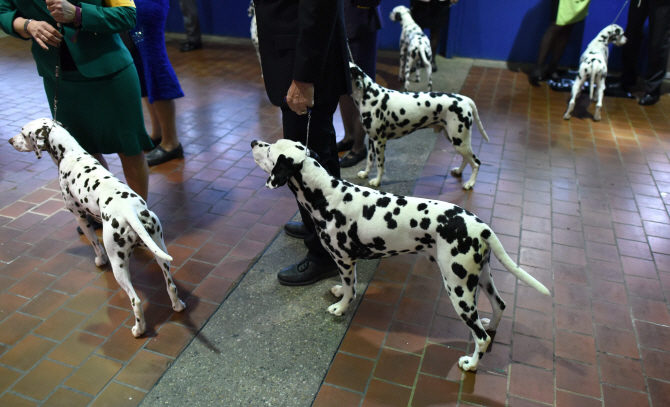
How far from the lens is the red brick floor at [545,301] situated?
264 centimetres

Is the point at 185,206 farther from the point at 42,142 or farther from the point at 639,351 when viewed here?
the point at 639,351

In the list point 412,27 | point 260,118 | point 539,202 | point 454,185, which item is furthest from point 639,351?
point 412,27

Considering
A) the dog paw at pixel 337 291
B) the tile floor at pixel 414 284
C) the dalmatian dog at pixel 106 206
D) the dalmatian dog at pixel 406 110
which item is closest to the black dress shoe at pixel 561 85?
the tile floor at pixel 414 284

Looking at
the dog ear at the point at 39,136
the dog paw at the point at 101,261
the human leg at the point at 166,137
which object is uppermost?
the dog ear at the point at 39,136

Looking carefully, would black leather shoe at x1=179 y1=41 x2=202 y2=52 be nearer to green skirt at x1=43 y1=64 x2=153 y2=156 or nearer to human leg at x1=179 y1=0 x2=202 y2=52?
human leg at x1=179 y1=0 x2=202 y2=52

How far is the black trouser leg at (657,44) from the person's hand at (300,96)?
20.2ft

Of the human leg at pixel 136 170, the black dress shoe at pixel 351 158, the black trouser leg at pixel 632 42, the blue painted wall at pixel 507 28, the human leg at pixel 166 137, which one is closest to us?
the human leg at pixel 136 170

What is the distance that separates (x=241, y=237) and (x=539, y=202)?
2.73 meters

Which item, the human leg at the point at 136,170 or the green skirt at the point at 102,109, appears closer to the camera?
the green skirt at the point at 102,109

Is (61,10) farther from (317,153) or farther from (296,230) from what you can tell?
(296,230)

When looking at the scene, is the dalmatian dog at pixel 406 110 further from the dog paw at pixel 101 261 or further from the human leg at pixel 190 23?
the human leg at pixel 190 23

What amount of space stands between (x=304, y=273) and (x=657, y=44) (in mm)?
6376

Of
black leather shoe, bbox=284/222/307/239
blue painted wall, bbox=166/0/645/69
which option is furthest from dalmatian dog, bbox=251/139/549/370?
blue painted wall, bbox=166/0/645/69

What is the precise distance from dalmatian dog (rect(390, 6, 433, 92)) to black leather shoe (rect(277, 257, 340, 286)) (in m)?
4.37
